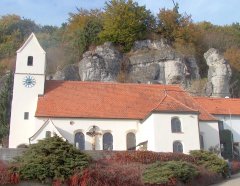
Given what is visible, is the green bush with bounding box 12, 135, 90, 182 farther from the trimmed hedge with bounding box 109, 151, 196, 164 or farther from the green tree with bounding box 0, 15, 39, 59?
the green tree with bounding box 0, 15, 39, 59

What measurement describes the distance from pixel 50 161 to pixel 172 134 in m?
15.4

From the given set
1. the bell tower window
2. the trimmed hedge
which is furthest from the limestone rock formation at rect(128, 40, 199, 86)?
the trimmed hedge

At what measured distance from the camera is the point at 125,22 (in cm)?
6638

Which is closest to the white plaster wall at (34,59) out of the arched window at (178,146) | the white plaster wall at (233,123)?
the arched window at (178,146)

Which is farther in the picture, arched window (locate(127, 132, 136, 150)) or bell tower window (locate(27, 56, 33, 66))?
bell tower window (locate(27, 56, 33, 66))

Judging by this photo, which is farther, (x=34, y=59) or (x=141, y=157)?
(x=34, y=59)

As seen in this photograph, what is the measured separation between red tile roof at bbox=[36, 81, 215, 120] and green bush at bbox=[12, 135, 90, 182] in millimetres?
12991

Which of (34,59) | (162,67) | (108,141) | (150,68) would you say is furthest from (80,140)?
(162,67)

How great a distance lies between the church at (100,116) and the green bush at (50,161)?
10.9 meters

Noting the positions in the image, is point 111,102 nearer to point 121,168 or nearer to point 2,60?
point 121,168

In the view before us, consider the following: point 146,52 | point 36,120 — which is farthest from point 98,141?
point 146,52

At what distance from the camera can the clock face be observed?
41.1 metres

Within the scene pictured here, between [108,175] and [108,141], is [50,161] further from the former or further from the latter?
[108,141]

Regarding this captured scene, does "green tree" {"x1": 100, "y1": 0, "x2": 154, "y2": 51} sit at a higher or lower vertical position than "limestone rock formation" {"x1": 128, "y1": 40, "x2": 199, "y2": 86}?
higher
